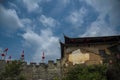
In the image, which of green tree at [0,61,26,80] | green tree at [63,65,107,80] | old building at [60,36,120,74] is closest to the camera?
green tree at [63,65,107,80]

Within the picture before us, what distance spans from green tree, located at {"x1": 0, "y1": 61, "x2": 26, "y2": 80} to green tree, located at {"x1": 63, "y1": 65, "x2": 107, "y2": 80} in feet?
21.9

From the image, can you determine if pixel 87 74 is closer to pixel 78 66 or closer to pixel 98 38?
pixel 78 66

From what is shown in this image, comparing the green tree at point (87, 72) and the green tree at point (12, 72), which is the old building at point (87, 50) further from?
the green tree at point (12, 72)

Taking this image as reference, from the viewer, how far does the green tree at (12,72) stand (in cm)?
2592

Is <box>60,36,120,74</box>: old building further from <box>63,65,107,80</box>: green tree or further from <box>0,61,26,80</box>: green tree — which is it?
<box>0,61,26,80</box>: green tree

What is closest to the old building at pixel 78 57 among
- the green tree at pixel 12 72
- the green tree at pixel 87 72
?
the green tree at pixel 12 72

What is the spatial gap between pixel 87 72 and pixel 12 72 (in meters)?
9.78

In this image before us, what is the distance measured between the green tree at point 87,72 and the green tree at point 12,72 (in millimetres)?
6681

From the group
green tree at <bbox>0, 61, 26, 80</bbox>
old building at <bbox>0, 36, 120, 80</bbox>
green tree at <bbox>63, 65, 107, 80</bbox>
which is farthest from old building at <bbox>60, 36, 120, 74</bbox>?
green tree at <bbox>0, 61, 26, 80</bbox>

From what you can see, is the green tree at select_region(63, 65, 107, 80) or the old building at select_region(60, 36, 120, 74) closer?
the green tree at select_region(63, 65, 107, 80)

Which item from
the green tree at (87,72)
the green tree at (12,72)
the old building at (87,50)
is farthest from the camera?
the old building at (87,50)

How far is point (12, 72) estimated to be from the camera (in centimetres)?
2598

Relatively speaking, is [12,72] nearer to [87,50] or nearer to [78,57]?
[78,57]

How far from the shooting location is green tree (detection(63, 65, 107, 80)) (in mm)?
22828
